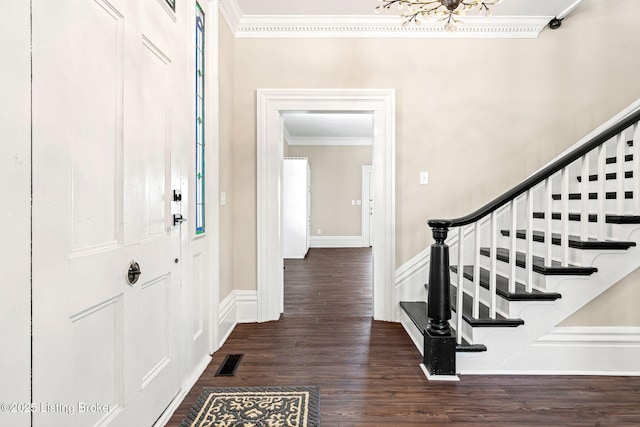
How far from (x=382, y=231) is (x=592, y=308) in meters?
1.59

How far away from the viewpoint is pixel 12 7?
82 cm

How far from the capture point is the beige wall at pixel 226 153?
266cm

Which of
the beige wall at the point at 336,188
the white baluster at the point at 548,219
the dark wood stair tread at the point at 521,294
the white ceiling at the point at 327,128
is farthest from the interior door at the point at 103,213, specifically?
the beige wall at the point at 336,188

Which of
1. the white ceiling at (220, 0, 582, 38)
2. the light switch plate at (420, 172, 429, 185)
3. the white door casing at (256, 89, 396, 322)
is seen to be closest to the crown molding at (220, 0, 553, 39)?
the white ceiling at (220, 0, 582, 38)

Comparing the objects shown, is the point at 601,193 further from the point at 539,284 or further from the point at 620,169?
the point at 539,284

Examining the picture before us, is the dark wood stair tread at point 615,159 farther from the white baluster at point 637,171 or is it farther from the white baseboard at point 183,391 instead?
the white baseboard at point 183,391

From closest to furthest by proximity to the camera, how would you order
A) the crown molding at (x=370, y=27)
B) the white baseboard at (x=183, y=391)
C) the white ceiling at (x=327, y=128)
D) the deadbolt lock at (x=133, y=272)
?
the deadbolt lock at (x=133, y=272), the white baseboard at (x=183, y=391), the crown molding at (x=370, y=27), the white ceiling at (x=327, y=128)

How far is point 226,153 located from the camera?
280 cm

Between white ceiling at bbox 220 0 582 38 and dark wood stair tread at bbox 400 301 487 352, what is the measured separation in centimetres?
244

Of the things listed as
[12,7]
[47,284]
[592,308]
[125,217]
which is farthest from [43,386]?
[592,308]

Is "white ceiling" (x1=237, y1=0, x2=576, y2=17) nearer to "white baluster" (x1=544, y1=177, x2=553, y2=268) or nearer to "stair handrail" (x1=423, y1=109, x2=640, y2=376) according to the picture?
"stair handrail" (x1=423, y1=109, x2=640, y2=376)

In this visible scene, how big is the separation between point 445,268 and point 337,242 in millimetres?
6065

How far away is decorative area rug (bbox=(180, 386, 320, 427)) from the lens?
1628 millimetres

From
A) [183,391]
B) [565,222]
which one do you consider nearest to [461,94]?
[565,222]
